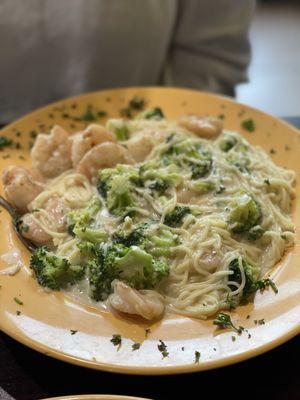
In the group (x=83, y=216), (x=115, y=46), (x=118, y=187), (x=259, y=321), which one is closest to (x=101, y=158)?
(x=118, y=187)

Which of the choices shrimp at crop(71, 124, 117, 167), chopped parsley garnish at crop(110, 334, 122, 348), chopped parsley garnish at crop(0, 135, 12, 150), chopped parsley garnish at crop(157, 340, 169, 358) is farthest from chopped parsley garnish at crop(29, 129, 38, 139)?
chopped parsley garnish at crop(157, 340, 169, 358)

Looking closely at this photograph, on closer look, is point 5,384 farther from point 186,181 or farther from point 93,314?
point 186,181

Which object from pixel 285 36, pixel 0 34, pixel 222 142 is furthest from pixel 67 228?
pixel 285 36

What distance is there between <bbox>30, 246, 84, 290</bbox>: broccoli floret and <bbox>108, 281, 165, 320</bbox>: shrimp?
26cm

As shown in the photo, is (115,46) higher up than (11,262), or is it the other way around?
(115,46)

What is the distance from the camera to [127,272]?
234 cm

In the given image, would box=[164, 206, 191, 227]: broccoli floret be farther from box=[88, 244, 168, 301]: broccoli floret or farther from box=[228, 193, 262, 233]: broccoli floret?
box=[88, 244, 168, 301]: broccoli floret

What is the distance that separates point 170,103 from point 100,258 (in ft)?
5.38

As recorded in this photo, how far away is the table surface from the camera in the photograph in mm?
2082

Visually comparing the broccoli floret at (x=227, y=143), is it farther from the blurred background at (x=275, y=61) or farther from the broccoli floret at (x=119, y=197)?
the blurred background at (x=275, y=61)

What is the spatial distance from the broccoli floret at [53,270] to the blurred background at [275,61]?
4.00 metres

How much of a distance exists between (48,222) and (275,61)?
223 inches

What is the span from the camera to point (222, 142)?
10.7 ft

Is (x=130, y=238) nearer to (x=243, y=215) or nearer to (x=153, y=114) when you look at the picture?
(x=243, y=215)
